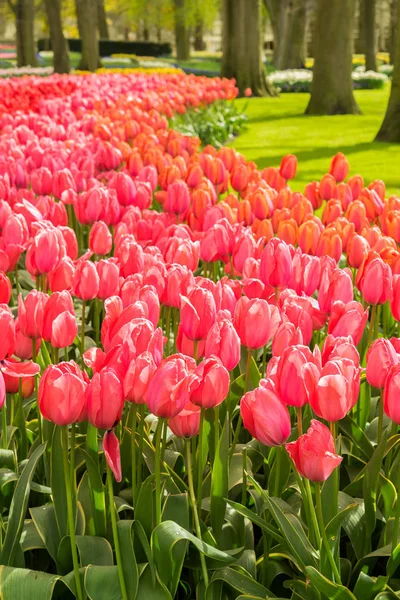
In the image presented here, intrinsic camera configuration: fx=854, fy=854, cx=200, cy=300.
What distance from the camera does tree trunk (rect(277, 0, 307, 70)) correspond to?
3584 centimetres

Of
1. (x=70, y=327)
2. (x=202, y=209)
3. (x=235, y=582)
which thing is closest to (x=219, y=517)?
(x=235, y=582)

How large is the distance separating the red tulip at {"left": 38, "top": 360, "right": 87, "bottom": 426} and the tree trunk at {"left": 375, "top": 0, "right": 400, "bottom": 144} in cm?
1368

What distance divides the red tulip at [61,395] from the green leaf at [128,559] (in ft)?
0.94

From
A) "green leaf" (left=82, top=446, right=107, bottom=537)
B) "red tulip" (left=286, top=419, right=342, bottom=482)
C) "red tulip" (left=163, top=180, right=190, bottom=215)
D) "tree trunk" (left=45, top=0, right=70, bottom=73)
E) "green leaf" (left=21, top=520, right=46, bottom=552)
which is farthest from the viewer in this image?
"tree trunk" (left=45, top=0, right=70, bottom=73)

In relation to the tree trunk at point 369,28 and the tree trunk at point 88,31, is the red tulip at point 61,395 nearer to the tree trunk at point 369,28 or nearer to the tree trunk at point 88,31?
the tree trunk at point 88,31

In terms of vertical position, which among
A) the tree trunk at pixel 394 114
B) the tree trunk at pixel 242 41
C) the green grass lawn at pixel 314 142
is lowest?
the green grass lawn at pixel 314 142

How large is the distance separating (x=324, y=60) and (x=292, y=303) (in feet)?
59.6

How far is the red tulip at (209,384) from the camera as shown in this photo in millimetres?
1857

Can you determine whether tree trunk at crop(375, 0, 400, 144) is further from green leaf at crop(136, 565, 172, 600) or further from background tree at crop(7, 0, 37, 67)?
background tree at crop(7, 0, 37, 67)

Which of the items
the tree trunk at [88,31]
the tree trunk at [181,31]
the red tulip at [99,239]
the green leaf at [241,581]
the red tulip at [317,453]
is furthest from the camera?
the tree trunk at [181,31]

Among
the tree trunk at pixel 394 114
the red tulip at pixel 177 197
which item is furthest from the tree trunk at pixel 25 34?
the red tulip at pixel 177 197

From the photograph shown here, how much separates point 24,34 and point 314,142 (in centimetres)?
2175

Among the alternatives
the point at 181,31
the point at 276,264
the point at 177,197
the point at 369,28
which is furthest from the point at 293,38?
the point at 276,264

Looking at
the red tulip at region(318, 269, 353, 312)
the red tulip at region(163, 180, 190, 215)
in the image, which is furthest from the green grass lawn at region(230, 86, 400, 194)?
the red tulip at region(318, 269, 353, 312)
